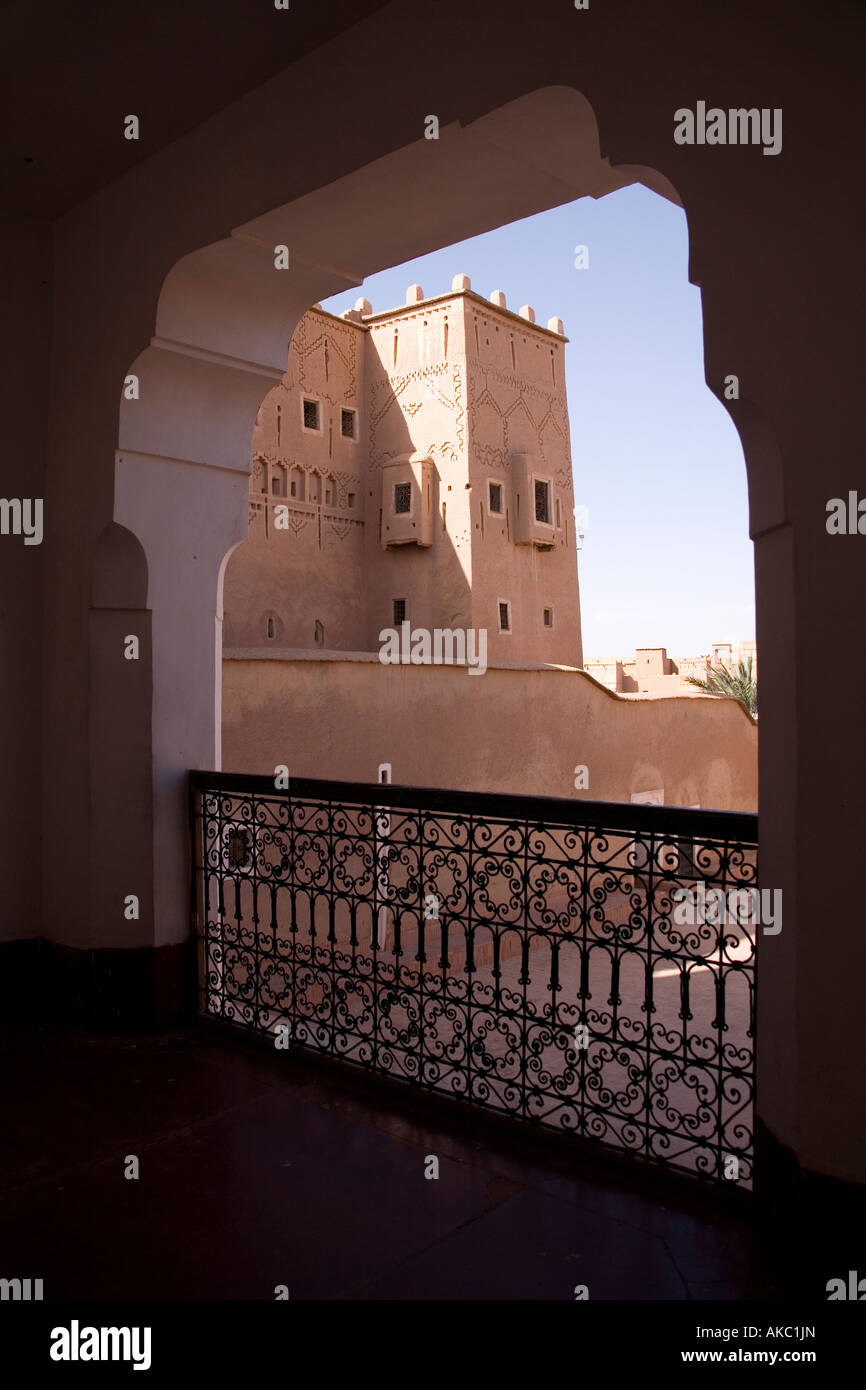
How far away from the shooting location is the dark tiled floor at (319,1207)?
8.18ft

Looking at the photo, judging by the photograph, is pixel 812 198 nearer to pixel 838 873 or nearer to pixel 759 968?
pixel 838 873

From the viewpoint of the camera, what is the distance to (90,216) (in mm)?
4531

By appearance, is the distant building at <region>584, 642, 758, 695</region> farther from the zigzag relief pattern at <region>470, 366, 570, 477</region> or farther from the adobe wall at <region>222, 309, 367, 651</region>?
the adobe wall at <region>222, 309, 367, 651</region>

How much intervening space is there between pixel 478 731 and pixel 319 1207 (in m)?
11.4

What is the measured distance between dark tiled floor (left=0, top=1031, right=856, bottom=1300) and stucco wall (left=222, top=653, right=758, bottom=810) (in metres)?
6.94

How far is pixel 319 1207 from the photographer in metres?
2.86

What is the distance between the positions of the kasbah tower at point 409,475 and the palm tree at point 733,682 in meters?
5.46

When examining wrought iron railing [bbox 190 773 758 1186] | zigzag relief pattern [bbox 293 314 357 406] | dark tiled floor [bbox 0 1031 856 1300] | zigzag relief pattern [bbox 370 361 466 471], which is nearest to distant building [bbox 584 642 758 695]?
zigzag relief pattern [bbox 370 361 466 471]

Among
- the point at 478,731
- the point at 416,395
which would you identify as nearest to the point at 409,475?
the point at 416,395

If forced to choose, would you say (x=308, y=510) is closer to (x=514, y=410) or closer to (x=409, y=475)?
(x=409, y=475)

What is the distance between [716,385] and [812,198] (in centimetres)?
47

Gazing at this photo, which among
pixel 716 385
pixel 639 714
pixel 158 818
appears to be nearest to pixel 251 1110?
pixel 158 818

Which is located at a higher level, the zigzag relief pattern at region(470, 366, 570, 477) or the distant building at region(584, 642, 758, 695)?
the zigzag relief pattern at region(470, 366, 570, 477)

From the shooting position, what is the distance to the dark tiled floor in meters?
2.49
